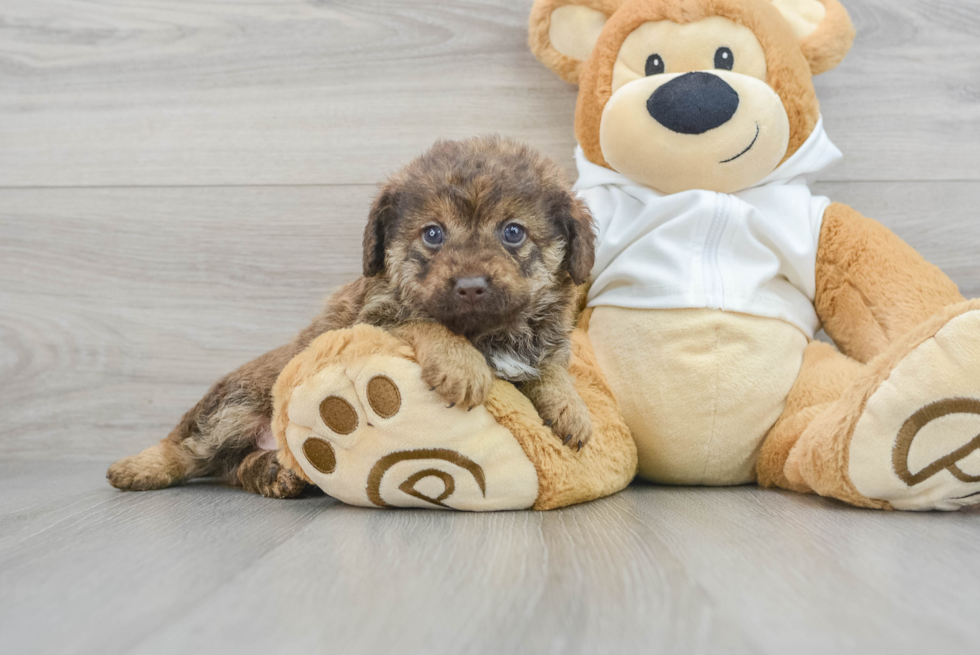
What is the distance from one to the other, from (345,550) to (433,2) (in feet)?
5.60

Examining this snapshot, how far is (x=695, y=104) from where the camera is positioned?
1.58 metres

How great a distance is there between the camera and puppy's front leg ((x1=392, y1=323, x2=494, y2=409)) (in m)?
1.29

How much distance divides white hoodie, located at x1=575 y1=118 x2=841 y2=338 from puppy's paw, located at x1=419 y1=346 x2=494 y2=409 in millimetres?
517


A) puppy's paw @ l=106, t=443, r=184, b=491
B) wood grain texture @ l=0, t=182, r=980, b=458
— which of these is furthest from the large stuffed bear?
wood grain texture @ l=0, t=182, r=980, b=458

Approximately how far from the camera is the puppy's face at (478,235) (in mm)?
1307

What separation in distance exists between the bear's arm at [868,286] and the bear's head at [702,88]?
264 mm

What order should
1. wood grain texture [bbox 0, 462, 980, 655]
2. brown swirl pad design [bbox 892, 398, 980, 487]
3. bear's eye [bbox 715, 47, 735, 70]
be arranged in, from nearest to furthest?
wood grain texture [bbox 0, 462, 980, 655]
brown swirl pad design [bbox 892, 398, 980, 487]
bear's eye [bbox 715, 47, 735, 70]

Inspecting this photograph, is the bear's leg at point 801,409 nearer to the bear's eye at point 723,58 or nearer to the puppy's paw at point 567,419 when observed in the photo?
the puppy's paw at point 567,419

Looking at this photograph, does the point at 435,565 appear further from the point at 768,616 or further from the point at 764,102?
the point at 764,102

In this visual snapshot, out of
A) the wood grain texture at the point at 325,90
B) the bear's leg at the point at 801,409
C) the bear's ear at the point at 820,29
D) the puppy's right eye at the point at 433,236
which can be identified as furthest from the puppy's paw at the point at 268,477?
the bear's ear at the point at 820,29

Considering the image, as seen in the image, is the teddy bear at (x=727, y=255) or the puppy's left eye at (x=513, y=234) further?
the teddy bear at (x=727, y=255)

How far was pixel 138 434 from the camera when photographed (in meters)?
2.22

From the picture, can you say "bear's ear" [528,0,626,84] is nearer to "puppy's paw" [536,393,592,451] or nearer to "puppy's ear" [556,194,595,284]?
"puppy's ear" [556,194,595,284]

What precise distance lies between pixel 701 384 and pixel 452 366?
0.63 meters
